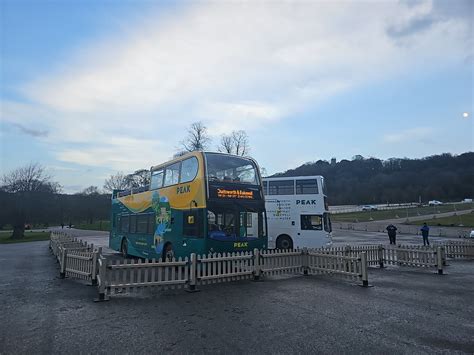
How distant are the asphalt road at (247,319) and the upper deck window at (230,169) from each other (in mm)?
3785

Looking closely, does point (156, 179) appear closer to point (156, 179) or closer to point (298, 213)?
point (156, 179)

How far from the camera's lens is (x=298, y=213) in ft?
69.1

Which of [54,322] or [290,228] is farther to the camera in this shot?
[290,228]

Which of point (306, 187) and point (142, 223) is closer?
point (142, 223)

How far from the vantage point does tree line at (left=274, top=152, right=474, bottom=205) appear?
102m

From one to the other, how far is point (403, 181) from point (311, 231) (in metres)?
103

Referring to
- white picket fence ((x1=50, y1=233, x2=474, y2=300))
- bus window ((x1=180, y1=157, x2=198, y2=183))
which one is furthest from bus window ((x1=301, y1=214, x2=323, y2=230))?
bus window ((x1=180, y1=157, x2=198, y2=183))

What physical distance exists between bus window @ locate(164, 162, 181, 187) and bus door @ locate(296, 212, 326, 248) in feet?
32.7

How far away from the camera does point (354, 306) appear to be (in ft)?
25.6

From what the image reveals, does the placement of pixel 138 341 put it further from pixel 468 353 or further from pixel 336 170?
pixel 336 170

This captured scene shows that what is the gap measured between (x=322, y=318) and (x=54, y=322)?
5310 mm

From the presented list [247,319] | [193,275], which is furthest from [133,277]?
[247,319]

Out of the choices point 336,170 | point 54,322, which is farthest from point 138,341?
point 336,170

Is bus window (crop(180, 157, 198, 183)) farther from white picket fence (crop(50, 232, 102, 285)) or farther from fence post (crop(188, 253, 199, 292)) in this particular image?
white picket fence (crop(50, 232, 102, 285))
